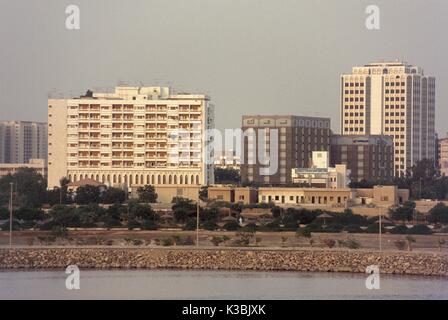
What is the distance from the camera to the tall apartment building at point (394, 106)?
105 metres

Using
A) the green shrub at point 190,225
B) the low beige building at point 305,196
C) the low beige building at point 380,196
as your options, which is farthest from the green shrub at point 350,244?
the low beige building at point 305,196

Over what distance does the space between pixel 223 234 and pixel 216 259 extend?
710cm

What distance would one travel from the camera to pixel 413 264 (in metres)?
42.5

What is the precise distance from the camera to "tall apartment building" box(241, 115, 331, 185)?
82.2 metres

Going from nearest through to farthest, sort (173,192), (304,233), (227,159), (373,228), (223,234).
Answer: (304,233)
(223,234)
(373,228)
(173,192)
(227,159)

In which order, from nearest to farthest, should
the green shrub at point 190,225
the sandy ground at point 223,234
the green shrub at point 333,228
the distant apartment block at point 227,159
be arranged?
the sandy ground at point 223,234 → the green shrub at point 333,228 → the green shrub at point 190,225 → the distant apartment block at point 227,159

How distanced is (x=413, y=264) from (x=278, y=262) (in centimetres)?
353

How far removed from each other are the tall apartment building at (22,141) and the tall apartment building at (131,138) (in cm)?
3143

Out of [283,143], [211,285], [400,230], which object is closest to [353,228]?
[400,230]

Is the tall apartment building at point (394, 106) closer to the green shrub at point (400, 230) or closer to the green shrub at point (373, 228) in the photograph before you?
the green shrub at point (373, 228)

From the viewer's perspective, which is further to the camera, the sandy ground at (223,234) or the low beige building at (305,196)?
A: the low beige building at (305,196)

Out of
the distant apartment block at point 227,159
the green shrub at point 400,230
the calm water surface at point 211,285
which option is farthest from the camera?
the distant apartment block at point 227,159

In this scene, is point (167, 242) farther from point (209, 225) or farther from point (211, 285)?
point (211, 285)

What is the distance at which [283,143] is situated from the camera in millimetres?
83562
